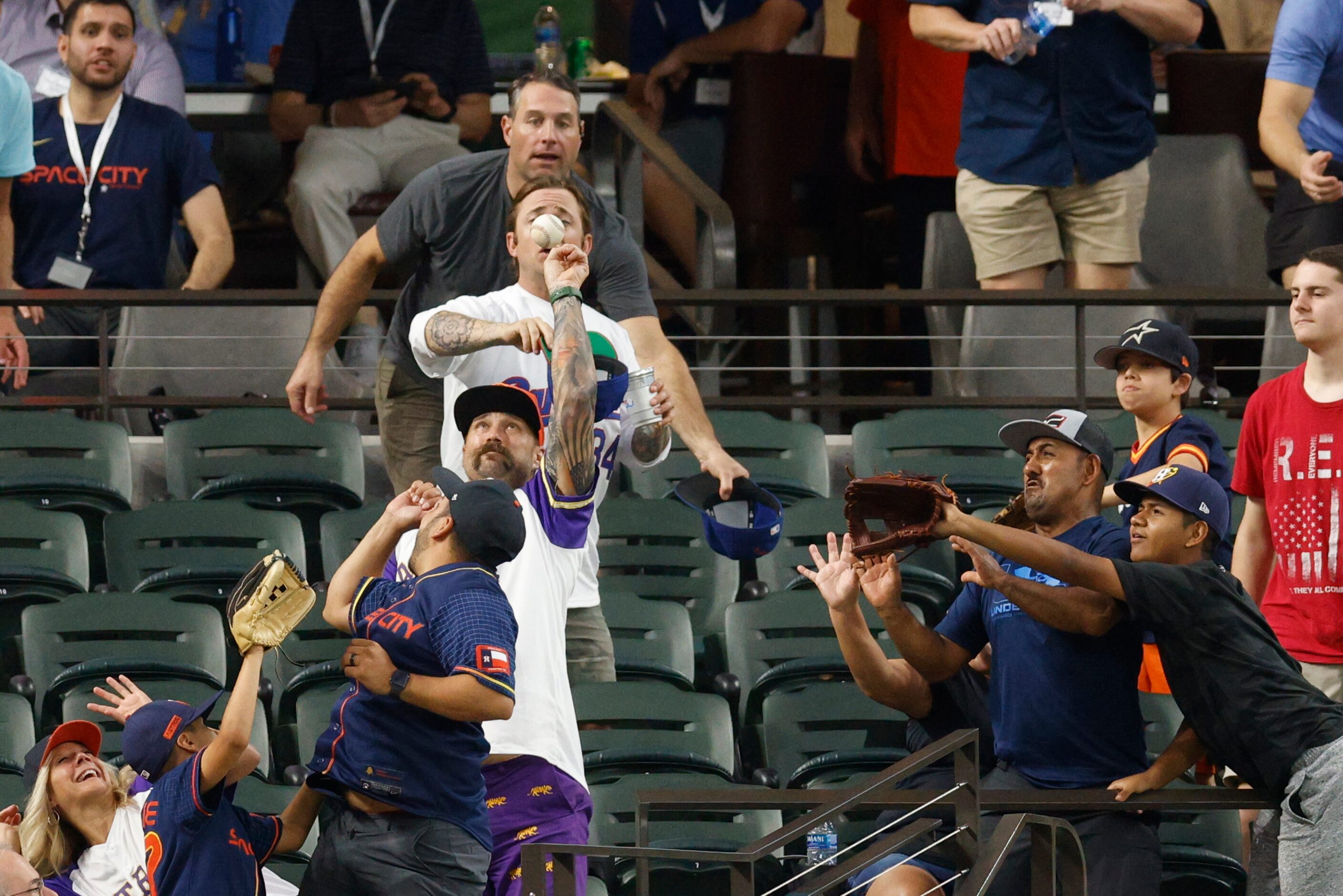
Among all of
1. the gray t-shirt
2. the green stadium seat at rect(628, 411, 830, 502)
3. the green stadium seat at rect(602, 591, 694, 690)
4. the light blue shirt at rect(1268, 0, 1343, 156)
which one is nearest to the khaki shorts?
the light blue shirt at rect(1268, 0, 1343, 156)

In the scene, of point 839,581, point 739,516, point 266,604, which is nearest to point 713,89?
point 739,516

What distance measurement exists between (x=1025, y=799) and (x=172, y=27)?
7049 millimetres

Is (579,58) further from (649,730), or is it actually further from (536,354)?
(649,730)

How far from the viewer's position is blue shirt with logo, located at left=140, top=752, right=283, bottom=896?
162 inches

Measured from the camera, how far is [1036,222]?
757cm

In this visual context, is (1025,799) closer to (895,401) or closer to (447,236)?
(447,236)

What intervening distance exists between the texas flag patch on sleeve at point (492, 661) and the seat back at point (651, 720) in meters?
1.32

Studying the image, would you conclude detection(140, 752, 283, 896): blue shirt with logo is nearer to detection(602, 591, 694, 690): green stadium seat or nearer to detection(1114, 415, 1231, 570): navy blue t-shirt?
detection(602, 591, 694, 690): green stadium seat

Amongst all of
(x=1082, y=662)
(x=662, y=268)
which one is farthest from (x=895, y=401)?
(x=1082, y=662)

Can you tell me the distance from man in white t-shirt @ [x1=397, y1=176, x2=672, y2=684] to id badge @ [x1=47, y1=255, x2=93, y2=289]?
2762 millimetres

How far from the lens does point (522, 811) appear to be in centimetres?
439

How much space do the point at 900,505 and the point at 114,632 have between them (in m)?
2.60

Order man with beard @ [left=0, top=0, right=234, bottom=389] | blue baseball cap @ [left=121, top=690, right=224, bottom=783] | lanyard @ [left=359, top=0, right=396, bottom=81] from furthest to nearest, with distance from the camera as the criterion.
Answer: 1. lanyard @ [left=359, top=0, right=396, bottom=81]
2. man with beard @ [left=0, top=0, right=234, bottom=389]
3. blue baseball cap @ [left=121, top=690, right=224, bottom=783]

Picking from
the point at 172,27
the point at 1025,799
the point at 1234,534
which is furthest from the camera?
the point at 172,27
